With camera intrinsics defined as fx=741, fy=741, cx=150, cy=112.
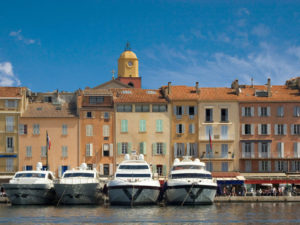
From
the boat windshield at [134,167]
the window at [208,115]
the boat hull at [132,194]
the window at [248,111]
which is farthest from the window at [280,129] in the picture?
the boat hull at [132,194]

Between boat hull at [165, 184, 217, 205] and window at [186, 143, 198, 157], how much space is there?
18.7 meters

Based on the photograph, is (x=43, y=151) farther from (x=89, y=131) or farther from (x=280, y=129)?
(x=280, y=129)

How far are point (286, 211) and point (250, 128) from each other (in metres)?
26.2

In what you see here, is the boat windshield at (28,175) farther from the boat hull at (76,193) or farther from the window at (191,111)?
the window at (191,111)

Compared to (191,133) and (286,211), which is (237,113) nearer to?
(191,133)

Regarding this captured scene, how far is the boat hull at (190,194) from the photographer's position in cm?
6925

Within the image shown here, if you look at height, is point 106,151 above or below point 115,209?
above

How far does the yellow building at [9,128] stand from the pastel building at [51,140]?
70 cm

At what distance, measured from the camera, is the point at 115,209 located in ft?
217

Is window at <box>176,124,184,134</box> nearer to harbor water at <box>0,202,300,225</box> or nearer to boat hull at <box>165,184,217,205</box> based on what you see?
harbor water at <box>0,202,300,225</box>

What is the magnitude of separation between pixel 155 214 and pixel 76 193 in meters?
12.2

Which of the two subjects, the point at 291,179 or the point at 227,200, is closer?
the point at 227,200

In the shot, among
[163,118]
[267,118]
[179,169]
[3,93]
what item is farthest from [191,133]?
[3,93]

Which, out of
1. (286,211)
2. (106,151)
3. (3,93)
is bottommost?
(286,211)
